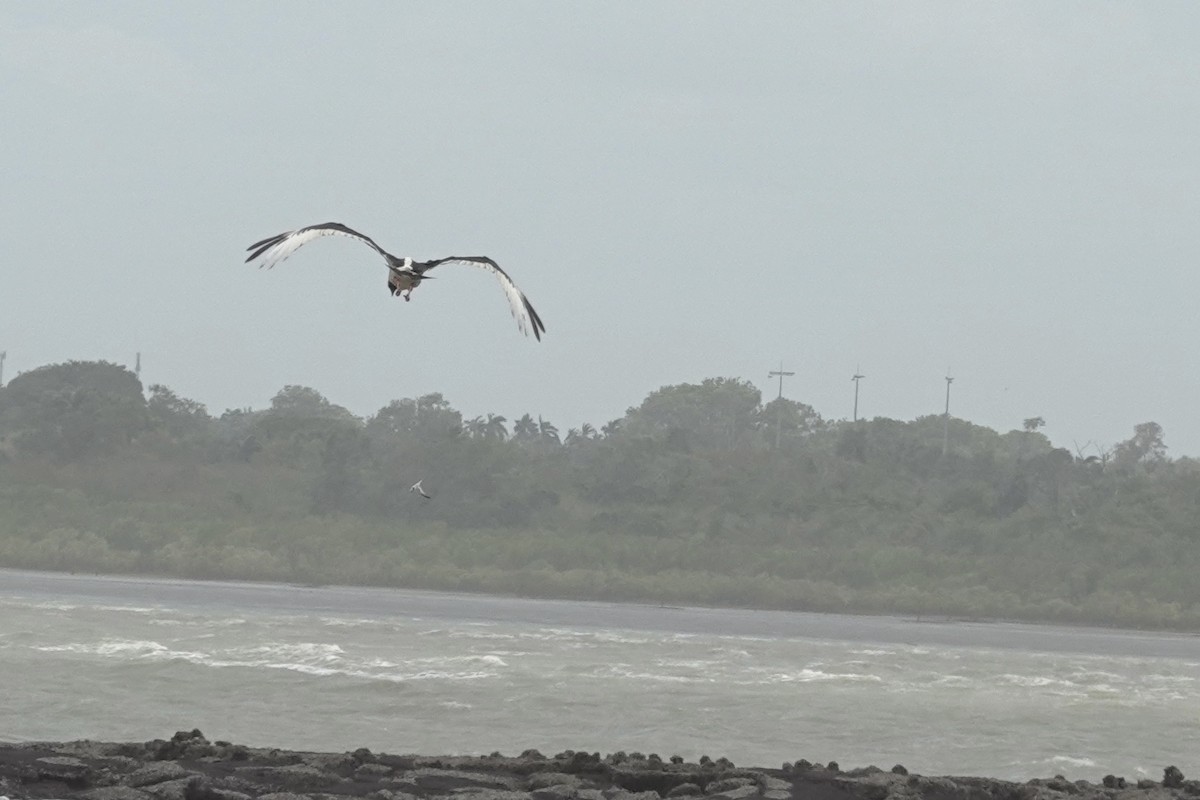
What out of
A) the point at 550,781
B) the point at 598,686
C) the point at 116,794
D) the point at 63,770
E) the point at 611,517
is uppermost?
the point at 611,517

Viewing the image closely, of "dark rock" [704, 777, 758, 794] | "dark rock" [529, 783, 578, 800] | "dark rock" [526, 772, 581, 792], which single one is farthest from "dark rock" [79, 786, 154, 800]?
"dark rock" [704, 777, 758, 794]

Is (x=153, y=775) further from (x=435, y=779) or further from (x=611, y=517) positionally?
(x=611, y=517)

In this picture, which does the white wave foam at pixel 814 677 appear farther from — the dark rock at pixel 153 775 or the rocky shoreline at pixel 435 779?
the dark rock at pixel 153 775

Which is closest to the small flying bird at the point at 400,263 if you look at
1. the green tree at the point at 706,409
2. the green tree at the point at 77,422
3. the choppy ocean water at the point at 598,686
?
the choppy ocean water at the point at 598,686

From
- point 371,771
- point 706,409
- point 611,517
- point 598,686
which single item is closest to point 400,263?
point 371,771

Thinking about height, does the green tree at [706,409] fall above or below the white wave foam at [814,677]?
above

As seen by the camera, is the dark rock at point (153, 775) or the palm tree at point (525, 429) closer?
the dark rock at point (153, 775)

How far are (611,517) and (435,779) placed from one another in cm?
6545

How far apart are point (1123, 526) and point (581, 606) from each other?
77.1 ft

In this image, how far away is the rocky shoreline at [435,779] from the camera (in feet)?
61.2

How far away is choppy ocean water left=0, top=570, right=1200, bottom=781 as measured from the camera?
30.6m

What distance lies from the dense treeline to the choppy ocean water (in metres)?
10.4

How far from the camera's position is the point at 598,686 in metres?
39.0

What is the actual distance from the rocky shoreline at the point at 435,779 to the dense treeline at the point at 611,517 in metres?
51.5
